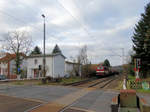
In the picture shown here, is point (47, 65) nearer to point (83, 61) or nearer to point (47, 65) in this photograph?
point (47, 65)

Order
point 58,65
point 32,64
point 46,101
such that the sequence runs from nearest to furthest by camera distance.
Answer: point 46,101
point 32,64
point 58,65

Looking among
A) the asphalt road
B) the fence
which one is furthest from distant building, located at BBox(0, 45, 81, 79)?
the asphalt road

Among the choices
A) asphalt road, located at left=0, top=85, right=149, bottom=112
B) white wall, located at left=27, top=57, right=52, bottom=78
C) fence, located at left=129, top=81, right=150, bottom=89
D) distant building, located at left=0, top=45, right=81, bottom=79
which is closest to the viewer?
asphalt road, located at left=0, top=85, right=149, bottom=112

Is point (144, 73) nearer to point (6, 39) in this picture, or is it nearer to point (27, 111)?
point (27, 111)

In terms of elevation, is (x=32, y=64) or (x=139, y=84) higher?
(x=32, y=64)

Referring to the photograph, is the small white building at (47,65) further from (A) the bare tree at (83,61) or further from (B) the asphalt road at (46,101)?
(B) the asphalt road at (46,101)

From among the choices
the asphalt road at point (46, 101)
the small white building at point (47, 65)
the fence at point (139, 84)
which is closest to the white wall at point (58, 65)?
the small white building at point (47, 65)

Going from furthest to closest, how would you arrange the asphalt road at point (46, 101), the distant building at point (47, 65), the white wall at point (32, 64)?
the white wall at point (32, 64) < the distant building at point (47, 65) < the asphalt road at point (46, 101)

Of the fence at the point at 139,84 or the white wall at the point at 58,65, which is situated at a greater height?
the white wall at the point at 58,65

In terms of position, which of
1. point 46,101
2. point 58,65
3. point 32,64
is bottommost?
point 46,101

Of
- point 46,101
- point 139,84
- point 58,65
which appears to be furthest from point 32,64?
point 46,101

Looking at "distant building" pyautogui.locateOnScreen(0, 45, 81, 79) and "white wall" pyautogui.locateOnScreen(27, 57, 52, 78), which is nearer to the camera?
"distant building" pyautogui.locateOnScreen(0, 45, 81, 79)

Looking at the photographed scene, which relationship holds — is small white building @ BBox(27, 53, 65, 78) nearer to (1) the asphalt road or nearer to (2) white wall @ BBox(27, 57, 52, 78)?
(2) white wall @ BBox(27, 57, 52, 78)

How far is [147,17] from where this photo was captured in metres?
28.1
